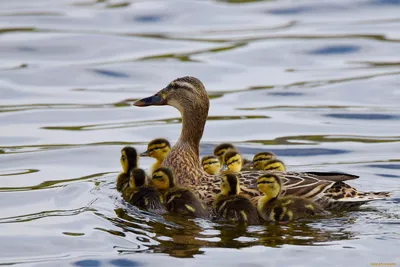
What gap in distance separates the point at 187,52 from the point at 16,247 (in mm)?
7982

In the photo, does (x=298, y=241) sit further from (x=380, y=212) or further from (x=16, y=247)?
(x=16, y=247)

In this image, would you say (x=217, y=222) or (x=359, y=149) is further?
(x=359, y=149)

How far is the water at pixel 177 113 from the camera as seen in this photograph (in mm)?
7672

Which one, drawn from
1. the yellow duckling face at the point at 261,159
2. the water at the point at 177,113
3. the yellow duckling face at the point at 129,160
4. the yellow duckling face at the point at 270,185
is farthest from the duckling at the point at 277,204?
the yellow duckling face at the point at 129,160

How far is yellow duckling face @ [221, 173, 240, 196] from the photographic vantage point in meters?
8.13

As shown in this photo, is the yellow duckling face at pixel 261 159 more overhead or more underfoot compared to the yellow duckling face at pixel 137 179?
more overhead

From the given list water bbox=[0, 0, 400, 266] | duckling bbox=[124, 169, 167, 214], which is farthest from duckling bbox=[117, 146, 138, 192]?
duckling bbox=[124, 169, 167, 214]

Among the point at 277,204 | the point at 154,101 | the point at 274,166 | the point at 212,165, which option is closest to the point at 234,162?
the point at 212,165

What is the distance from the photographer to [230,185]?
813cm

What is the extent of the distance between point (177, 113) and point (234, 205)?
4781mm

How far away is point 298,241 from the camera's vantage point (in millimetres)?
7641

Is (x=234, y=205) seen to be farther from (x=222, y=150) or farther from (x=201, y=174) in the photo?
(x=222, y=150)

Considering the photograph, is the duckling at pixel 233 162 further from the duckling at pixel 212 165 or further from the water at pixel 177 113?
the water at pixel 177 113

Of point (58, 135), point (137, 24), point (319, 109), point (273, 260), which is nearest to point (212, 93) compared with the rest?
Answer: point (319, 109)
